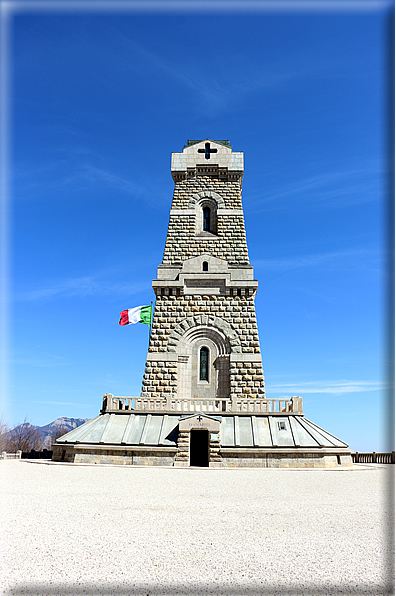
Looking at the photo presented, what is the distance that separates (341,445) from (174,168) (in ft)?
73.7

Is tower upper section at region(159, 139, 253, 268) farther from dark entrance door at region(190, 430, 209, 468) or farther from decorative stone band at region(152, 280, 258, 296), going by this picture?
dark entrance door at region(190, 430, 209, 468)

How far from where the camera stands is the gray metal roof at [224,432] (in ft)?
70.8

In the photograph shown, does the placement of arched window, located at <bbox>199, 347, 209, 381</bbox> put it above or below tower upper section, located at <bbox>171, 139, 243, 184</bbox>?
below

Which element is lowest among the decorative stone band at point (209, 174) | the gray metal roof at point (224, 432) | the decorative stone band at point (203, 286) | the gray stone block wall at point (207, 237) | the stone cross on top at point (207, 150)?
the gray metal roof at point (224, 432)

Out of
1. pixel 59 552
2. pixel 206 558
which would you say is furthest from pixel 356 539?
pixel 59 552

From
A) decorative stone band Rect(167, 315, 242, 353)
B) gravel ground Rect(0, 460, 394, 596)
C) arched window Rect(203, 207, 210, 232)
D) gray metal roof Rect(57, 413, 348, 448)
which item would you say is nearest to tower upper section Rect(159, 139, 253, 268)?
arched window Rect(203, 207, 210, 232)

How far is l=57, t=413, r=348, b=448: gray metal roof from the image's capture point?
21594mm

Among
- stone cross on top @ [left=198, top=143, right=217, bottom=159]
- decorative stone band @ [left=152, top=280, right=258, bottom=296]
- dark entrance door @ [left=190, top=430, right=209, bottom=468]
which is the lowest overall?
dark entrance door @ [left=190, top=430, right=209, bottom=468]

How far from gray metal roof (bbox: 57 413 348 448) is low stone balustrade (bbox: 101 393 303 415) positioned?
447mm

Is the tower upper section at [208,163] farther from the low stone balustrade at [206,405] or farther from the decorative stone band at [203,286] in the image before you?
the low stone balustrade at [206,405]

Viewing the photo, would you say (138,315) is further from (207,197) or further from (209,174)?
(209,174)

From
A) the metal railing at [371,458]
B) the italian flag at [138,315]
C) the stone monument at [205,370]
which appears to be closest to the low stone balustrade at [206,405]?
the stone monument at [205,370]

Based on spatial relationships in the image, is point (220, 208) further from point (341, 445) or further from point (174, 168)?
point (341, 445)

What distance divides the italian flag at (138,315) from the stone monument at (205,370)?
48 cm
